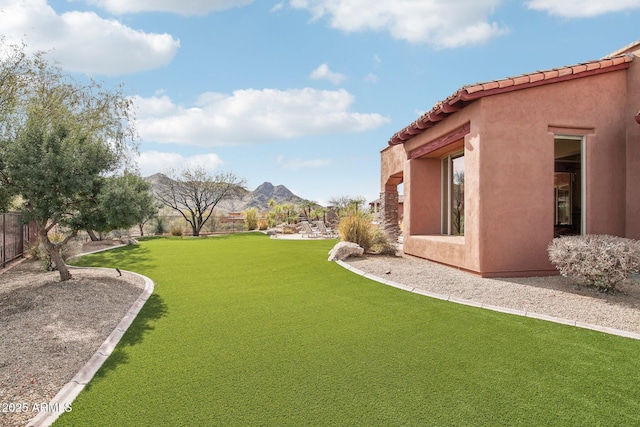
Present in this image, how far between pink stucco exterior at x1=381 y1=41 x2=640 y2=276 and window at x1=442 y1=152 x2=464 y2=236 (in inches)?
105

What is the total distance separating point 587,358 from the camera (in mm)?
3740

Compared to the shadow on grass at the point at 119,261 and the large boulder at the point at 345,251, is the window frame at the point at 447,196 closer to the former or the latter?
the large boulder at the point at 345,251

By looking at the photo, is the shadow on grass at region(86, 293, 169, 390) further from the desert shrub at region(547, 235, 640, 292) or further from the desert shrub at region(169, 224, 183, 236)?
the desert shrub at region(169, 224, 183, 236)

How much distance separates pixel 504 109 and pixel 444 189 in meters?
4.22

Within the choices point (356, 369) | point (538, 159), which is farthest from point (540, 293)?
point (356, 369)

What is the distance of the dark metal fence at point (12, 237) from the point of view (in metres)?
10.9

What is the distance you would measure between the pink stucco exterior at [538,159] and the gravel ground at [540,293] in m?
0.52

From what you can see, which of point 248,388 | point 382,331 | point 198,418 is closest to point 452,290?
point 382,331

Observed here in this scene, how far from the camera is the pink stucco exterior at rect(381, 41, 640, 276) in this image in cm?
743

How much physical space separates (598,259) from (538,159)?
2.61 m

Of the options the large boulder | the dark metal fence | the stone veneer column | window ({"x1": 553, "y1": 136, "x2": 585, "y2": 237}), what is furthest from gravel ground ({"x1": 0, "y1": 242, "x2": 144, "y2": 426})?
the stone veneer column

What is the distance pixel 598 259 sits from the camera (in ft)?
19.3

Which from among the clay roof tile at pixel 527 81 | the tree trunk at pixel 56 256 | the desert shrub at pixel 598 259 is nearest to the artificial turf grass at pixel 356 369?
Answer: the desert shrub at pixel 598 259

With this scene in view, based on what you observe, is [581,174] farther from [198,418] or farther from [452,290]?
[198,418]
